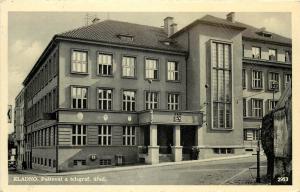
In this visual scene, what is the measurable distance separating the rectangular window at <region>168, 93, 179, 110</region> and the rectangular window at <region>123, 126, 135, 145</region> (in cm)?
246

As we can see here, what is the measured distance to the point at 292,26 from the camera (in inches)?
520

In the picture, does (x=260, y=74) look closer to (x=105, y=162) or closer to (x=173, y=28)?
(x=173, y=28)

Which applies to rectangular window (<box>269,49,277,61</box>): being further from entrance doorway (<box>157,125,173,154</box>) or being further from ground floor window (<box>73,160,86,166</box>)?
ground floor window (<box>73,160,86,166</box>)

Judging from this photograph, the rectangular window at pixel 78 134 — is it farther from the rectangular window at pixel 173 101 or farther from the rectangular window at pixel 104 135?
the rectangular window at pixel 173 101

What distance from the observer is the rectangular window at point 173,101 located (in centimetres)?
2258

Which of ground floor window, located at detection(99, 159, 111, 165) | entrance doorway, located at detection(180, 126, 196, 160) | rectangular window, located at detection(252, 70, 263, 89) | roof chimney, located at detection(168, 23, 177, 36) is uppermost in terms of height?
roof chimney, located at detection(168, 23, 177, 36)

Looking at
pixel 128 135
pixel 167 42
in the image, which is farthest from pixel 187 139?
pixel 167 42

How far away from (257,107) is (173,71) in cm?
558

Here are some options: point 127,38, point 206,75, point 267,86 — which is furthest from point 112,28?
→ point 267,86

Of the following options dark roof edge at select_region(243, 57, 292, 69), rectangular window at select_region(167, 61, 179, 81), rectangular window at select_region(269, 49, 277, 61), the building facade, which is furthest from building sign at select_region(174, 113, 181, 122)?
rectangular window at select_region(269, 49, 277, 61)

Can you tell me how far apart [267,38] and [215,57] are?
4.52m

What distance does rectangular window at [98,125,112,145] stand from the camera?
20.2 metres
